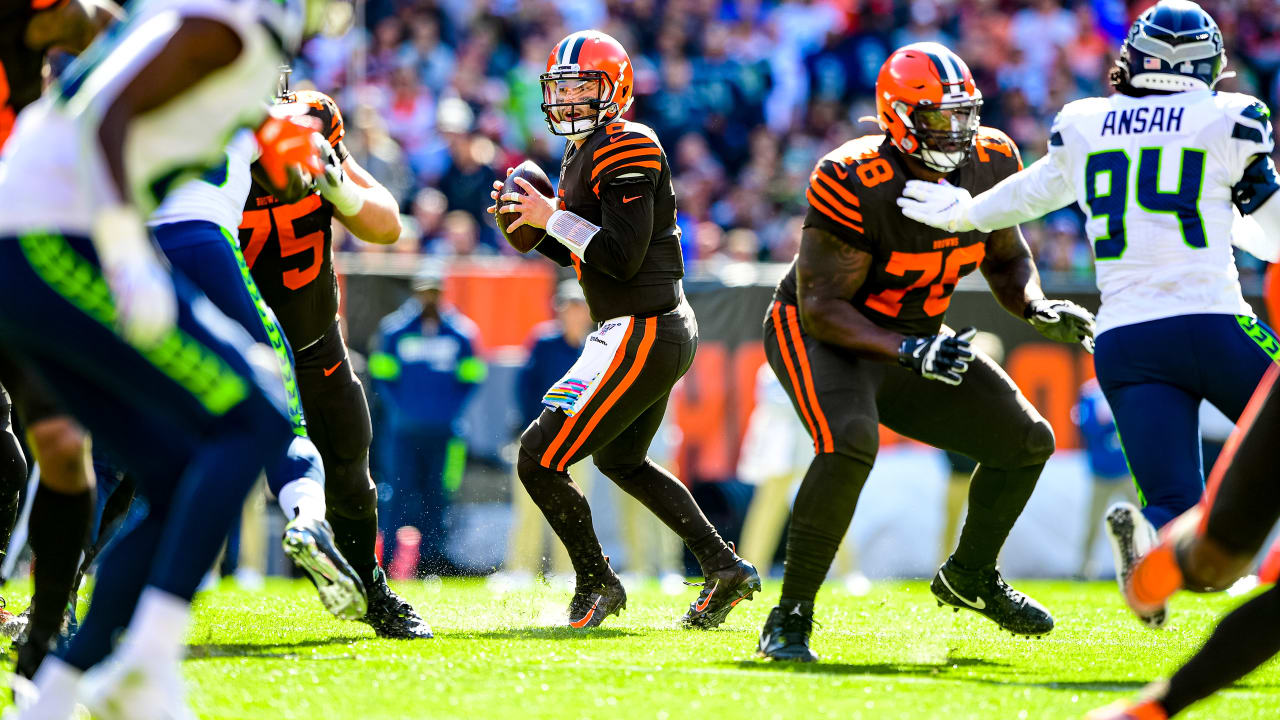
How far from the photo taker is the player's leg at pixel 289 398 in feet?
12.4

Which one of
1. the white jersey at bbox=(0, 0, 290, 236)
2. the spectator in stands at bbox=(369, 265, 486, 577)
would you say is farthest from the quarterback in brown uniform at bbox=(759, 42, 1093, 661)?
the spectator in stands at bbox=(369, 265, 486, 577)

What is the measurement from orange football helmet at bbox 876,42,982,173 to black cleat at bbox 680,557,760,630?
5.72ft

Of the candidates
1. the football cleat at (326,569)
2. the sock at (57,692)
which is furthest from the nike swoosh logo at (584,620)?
the sock at (57,692)

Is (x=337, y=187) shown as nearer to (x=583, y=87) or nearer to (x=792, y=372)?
(x=583, y=87)

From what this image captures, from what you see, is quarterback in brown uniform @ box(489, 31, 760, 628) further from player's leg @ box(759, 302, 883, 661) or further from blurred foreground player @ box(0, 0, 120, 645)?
blurred foreground player @ box(0, 0, 120, 645)

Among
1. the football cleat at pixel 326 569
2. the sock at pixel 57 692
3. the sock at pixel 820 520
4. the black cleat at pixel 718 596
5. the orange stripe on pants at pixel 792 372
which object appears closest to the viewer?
the sock at pixel 57 692

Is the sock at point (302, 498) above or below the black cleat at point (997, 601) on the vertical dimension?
above

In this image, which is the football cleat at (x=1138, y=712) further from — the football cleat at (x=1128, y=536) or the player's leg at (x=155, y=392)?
the player's leg at (x=155, y=392)

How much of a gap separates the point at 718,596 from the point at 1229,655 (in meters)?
2.72

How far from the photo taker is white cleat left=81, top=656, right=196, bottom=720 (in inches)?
119

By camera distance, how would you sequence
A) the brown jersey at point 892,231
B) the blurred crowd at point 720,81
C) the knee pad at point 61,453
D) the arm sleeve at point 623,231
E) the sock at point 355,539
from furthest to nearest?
the blurred crowd at point 720,81 < the arm sleeve at point 623,231 < the sock at point 355,539 < the brown jersey at point 892,231 < the knee pad at point 61,453

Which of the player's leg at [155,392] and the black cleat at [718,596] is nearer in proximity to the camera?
the player's leg at [155,392]

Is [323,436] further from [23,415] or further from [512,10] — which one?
[512,10]

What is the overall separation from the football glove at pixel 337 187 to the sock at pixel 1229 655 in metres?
2.92
